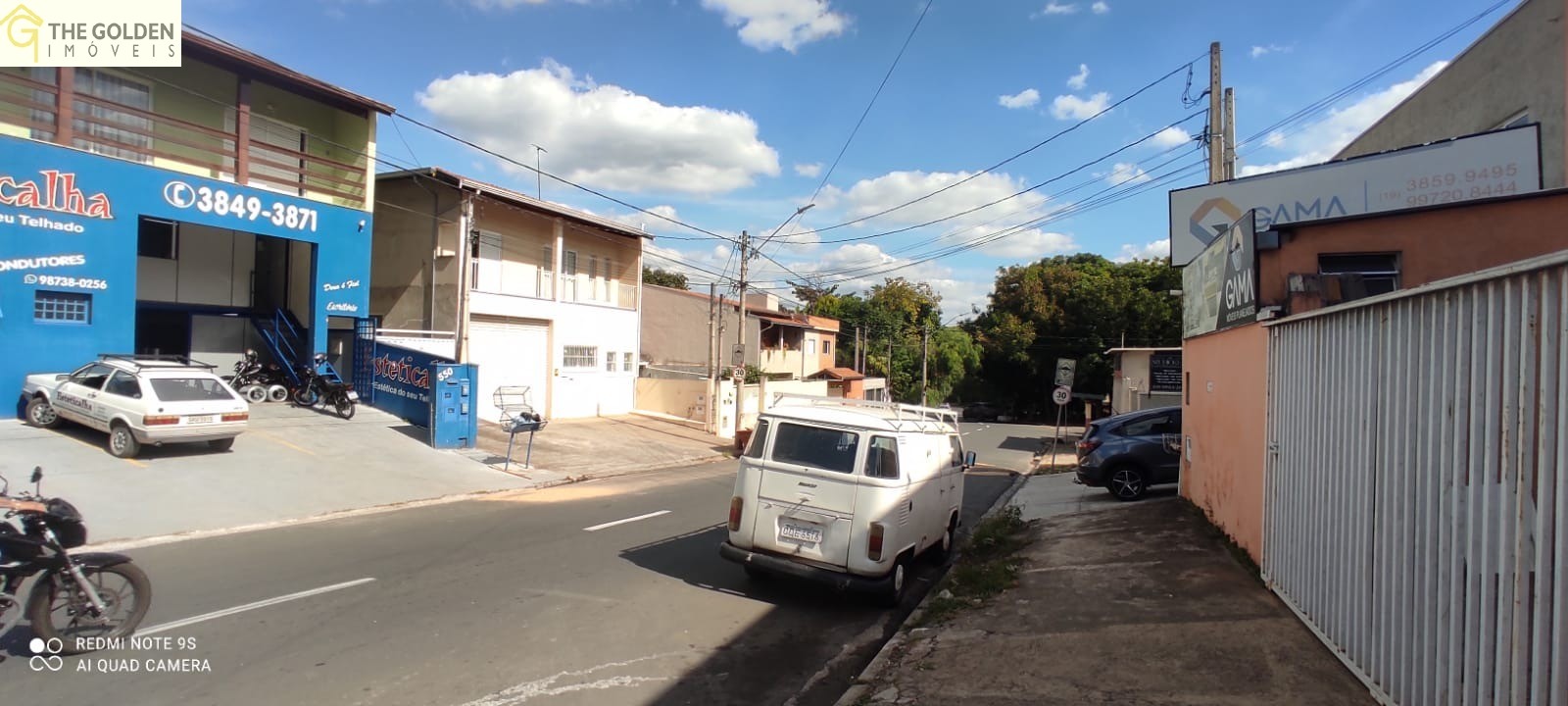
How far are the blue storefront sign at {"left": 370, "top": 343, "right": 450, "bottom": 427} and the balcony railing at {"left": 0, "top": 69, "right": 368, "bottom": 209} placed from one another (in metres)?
4.21

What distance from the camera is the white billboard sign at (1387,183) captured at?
11469 mm

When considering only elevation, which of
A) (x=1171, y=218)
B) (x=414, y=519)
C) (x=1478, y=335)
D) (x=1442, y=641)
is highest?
(x=1171, y=218)

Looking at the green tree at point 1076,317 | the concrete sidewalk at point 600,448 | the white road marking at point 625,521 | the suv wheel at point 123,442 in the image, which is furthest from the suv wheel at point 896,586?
the green tree at point 1076,317

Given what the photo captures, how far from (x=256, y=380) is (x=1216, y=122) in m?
20.9

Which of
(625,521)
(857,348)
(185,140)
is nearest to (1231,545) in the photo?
(625,521)

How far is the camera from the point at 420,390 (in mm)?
18703

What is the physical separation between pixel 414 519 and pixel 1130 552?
9.19 metres

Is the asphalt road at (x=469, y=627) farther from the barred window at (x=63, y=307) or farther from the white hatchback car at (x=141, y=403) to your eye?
the barred window at (x=63, y=307)

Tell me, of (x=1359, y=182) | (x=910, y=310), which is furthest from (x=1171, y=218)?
(x=910, y=310)

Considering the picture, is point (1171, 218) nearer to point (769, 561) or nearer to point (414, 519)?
point (769, 561)

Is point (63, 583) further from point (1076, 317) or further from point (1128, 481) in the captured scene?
point (1076, 317)

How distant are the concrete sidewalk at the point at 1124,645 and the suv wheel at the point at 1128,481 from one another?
5113 millimetres

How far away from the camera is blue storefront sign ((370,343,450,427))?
18.6 meters

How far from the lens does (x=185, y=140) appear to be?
1802 centimetres
